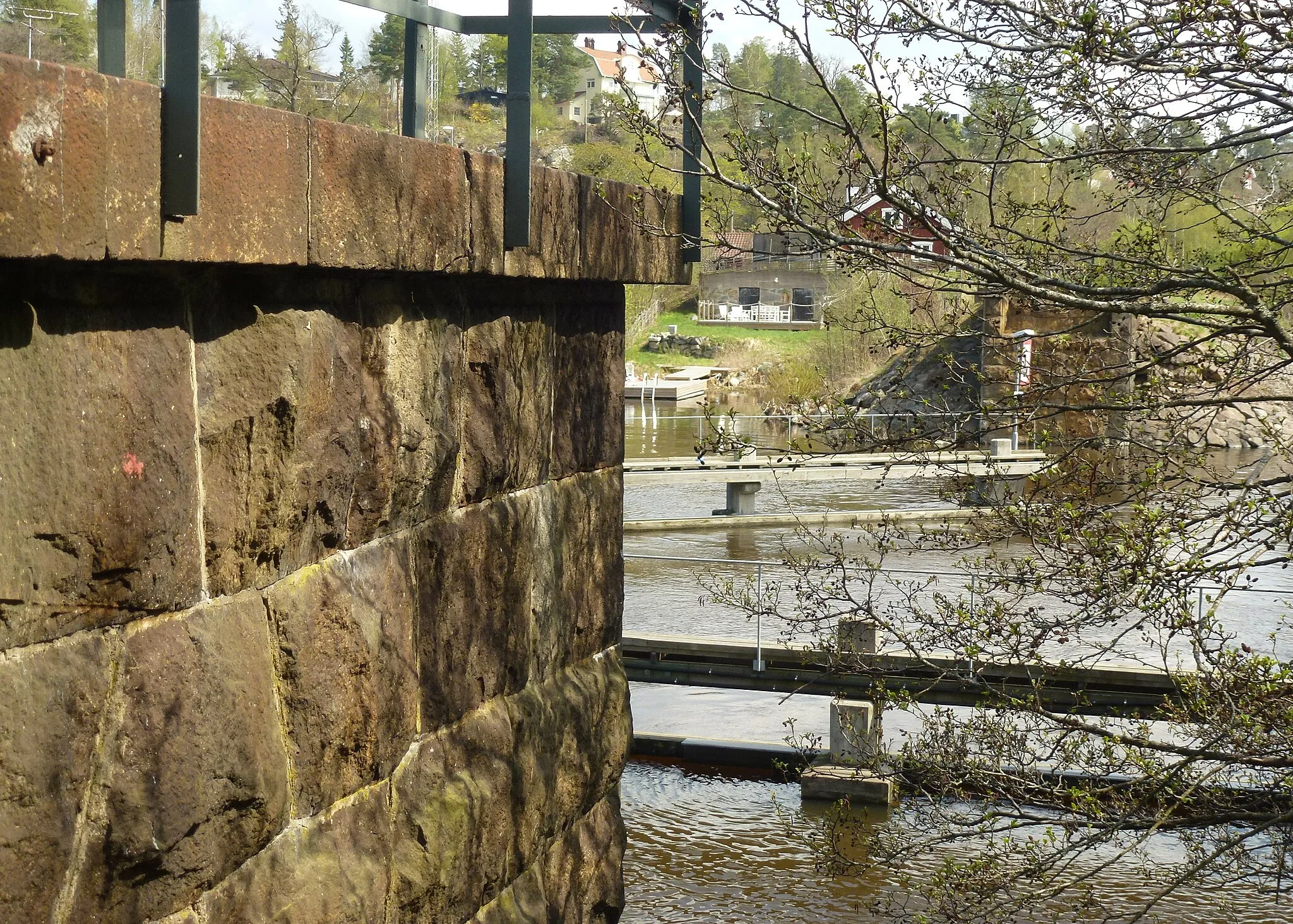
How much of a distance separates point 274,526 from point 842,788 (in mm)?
10515

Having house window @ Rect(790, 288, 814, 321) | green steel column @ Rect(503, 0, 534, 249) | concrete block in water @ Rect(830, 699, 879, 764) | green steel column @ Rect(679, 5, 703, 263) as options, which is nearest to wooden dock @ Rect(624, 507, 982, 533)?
concrete block in water @ Rect(830, 699, 879, 764)

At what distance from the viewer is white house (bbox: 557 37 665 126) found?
12.1 feet

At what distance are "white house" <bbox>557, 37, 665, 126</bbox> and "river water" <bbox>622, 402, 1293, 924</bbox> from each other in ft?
9.10

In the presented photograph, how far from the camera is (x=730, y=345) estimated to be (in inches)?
2682

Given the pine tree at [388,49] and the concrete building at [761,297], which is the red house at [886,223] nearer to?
the pine tree at [388,49]

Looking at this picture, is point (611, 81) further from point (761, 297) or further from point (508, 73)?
point (761, 297)

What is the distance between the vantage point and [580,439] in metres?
4.06

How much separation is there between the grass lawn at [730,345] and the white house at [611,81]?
54645mm

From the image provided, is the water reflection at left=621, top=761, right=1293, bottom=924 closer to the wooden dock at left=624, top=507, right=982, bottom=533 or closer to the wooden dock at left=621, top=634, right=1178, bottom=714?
the wooden dock at left=621, top=634, right=1178, bottom=714

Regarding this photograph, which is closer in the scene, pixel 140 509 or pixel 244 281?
pixel 140 509

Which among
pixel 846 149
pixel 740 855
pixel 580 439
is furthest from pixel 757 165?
pixel 740 855

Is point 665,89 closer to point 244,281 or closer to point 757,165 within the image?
point 757,165

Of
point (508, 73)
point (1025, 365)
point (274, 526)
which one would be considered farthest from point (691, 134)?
point (274, 526)

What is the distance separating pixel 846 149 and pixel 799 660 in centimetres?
809
